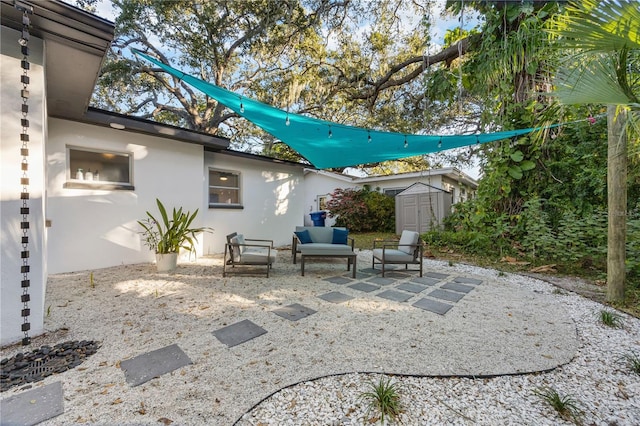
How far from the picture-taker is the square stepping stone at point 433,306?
280 centimetres

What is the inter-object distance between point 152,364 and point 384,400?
5.24ft

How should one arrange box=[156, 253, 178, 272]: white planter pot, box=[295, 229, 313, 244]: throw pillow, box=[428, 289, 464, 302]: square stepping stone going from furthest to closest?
box=[295, 229, 313, 244]: throw pillow → box=[156, 253, 178, 272]: white planter pot → box=[428, 289, 464, 302]: square stepping stone

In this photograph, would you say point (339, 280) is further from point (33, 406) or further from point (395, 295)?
point (33, 406)

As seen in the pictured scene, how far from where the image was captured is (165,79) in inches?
404

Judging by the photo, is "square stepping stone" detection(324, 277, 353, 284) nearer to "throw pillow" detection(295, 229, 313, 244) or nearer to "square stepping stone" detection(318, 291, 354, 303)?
"square stepping stone" detection(318, 291, 354, 303)

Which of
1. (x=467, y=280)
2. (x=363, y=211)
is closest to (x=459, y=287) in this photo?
(x=467, y=280)

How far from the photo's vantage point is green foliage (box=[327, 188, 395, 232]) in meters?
10.7

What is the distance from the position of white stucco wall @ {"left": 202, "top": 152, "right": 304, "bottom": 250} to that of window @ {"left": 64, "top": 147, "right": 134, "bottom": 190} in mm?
1528

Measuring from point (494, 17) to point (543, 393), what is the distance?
616 centimetres

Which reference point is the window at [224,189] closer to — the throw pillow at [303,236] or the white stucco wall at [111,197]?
the white stucco wall at [111,197]

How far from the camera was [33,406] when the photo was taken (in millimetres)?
1371

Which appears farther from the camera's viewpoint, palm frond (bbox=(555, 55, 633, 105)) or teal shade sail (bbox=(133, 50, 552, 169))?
teal shade sail (bbox=(133, 50, 552, 169))

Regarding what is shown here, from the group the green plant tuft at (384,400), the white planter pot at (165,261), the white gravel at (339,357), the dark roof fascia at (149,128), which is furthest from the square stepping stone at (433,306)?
the dark roof fascia at (149,128)

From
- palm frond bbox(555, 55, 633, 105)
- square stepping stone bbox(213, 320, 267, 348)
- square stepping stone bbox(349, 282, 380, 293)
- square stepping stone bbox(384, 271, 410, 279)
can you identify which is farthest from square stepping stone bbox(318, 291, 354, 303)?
palm frond bbox(555, 55, 633, 105)
